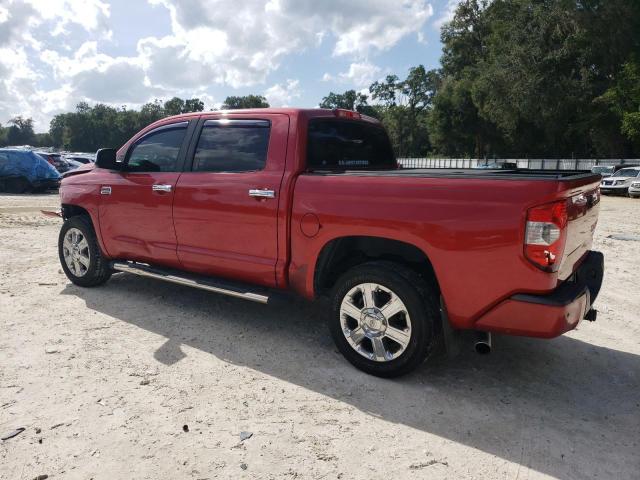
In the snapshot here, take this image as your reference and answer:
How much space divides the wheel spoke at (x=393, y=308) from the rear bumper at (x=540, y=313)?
515 mm

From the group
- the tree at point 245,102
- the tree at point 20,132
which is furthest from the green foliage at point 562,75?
the tree at point 20,132

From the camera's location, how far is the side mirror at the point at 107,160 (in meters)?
5.11

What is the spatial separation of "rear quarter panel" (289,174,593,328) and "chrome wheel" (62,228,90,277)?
3.24 metres

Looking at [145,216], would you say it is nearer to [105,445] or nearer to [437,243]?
[105,445]

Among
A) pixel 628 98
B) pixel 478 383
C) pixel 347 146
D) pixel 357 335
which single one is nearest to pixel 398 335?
pixel 357 335

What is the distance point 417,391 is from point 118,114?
400ft

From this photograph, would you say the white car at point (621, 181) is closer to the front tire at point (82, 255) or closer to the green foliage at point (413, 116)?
the front tire at point (82, 255)

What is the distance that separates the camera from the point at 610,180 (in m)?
23.9

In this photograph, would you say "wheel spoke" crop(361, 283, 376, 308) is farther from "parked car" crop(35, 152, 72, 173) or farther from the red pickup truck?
"parked car" crop(35, 152, 72, 173)

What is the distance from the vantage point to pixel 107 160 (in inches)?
202

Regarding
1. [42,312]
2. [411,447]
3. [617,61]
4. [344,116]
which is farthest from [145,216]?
[617,61]

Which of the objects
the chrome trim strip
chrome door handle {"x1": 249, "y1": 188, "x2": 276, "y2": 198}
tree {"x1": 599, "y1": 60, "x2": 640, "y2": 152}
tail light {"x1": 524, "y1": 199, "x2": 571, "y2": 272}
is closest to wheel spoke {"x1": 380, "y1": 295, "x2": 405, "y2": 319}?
tail light {"x1": 524, "y1": 199, "x2": 571, "y2": 272}

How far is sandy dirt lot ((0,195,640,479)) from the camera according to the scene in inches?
105

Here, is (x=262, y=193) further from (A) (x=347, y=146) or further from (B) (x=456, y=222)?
(B) (x=456, y=222)
